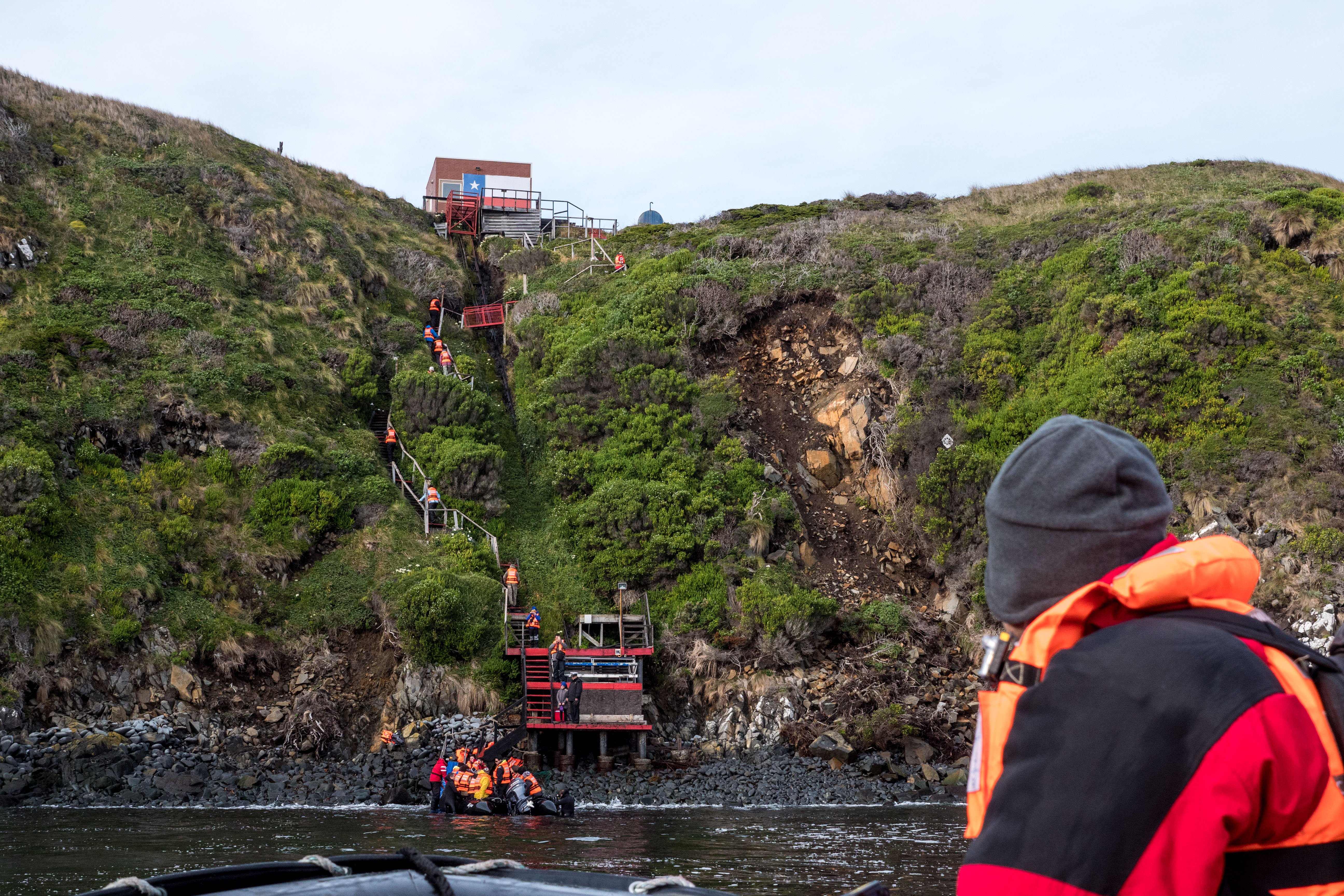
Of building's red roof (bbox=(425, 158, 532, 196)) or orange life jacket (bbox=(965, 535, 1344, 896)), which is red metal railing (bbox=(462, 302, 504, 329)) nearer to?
building's red roof (bbox=(425, 158, 532, 196))

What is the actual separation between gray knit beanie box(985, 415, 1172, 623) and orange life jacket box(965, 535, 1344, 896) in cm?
8

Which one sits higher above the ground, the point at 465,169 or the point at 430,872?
the point at 465,169

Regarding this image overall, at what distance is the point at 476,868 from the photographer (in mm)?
3270

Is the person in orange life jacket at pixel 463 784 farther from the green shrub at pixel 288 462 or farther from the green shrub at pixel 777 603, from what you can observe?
the green shrub at pixel 288 462

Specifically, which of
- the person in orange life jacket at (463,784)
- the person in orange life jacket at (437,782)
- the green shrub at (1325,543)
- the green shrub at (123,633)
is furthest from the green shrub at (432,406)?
the green shrub at (1325,543)

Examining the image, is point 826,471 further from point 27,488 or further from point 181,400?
point 27,488

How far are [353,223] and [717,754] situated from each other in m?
26.8

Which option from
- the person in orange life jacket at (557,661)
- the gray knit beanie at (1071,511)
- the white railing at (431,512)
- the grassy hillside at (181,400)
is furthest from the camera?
the white railing at (431,512)

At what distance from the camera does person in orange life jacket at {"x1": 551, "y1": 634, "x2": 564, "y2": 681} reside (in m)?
19.9

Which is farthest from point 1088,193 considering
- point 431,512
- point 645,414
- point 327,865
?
point 327,865

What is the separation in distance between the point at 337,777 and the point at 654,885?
15.9 meters

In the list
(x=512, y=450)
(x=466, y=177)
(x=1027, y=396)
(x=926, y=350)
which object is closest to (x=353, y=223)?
(x=466, y=177)

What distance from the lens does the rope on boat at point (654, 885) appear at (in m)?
3.09

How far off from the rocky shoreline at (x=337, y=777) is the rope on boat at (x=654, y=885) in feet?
46.9
